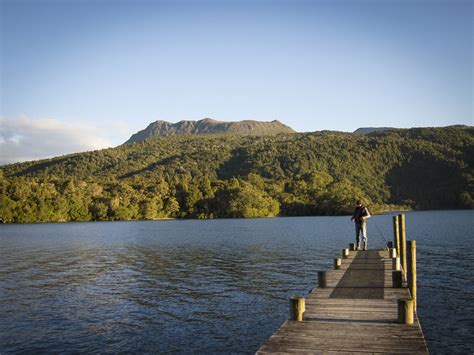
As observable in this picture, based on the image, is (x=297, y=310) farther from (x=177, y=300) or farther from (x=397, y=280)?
(x=177, y=300)

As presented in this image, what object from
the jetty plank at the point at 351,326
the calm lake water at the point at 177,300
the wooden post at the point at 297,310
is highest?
the wooden post at the point at 297,310

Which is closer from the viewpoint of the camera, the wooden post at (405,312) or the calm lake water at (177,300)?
the wooden post at (405,312)

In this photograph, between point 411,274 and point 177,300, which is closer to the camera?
point 411,274

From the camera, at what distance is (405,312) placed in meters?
12.5

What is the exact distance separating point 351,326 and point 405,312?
149 cm

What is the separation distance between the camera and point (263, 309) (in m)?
22.1

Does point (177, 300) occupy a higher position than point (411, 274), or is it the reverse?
point (411, 274)

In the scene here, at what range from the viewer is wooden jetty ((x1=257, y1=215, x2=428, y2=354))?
10805mm

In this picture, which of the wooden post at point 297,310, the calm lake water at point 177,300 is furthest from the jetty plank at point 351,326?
the calm lake water at point 177,300

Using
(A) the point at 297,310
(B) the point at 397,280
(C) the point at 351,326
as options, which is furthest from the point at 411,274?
(A) the point at 297,310

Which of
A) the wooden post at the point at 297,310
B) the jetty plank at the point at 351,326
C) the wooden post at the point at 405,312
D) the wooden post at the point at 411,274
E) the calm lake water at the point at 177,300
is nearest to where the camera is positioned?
the jetty plank at the point at 351,326

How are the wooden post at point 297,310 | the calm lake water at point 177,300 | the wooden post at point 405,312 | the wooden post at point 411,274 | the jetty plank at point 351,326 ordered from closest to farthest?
the jetty plank at point 351,326
the wooden post at point 405,312
the wooden post at point 297,310
the calm lake water at point 177,300
the wooden post at point 411,274

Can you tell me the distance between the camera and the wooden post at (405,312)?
12.5 meters

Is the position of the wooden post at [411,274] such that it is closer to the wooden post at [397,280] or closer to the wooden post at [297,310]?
the wooden post at [397,280]
